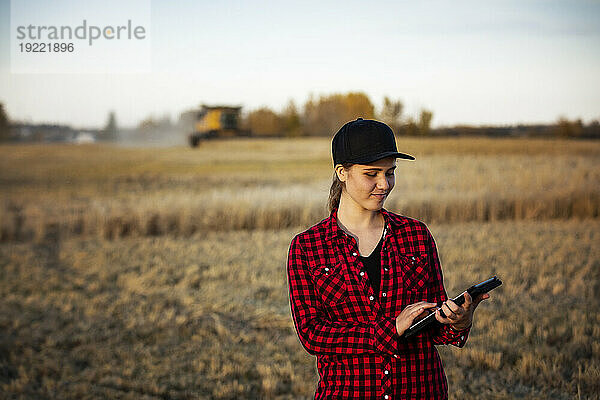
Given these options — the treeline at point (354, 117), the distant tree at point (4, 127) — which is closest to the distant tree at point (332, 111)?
the treeline at point (354, 117)

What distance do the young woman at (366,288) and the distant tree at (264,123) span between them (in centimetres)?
2119

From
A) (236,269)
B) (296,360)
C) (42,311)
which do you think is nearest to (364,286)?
(296,360)

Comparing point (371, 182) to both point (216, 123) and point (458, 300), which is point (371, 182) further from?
point (216, 123)

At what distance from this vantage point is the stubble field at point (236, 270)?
517 cm

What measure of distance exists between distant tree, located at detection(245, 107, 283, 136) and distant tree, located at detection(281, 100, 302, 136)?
202 mm

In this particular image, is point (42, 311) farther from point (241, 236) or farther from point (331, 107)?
point (331, 107)

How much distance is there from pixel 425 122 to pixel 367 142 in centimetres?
1641

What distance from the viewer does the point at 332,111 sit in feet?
70.7

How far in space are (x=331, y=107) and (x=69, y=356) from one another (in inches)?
654

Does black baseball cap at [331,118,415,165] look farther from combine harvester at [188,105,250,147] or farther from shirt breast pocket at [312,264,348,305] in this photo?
combine harvester at [188,105,250,147]

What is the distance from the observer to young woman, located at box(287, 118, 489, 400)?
7.25 feet

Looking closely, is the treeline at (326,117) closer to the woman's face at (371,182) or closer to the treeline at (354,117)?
the treeline at (354,117)

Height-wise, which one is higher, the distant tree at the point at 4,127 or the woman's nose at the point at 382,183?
the distant tree at the point at 4,127

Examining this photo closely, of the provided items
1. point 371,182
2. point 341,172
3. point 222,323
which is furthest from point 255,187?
point 371,182
